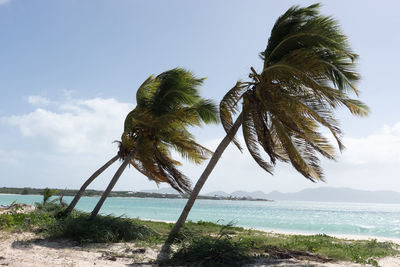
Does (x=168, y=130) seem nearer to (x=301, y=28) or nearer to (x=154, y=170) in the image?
(x=154, y=170)

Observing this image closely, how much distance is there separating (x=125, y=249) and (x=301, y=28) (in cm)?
697

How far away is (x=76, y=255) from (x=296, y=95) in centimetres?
632

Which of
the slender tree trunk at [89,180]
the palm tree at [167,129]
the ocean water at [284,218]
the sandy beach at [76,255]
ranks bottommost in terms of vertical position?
the ocean water at [284,218]

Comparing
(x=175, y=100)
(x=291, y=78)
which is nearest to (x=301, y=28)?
(x=291, y=78)

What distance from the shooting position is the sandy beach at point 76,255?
21.0 ft

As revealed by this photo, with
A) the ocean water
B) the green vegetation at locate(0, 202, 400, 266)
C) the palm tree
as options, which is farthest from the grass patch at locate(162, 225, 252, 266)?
the palm tree

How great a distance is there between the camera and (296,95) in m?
8.89

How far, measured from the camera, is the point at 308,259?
24.5 feet

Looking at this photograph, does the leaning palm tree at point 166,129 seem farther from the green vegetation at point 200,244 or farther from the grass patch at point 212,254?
the grass patch at point 212,254

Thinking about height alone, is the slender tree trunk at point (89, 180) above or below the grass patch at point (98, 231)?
above

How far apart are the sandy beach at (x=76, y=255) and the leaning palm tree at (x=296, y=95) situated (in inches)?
38.2

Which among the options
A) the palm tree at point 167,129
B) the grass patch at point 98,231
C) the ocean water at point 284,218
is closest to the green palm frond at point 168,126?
the palm tree at point 167,129

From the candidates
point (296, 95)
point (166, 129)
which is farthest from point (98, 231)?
point (296, 95)

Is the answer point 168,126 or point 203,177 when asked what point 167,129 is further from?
point 203,177
